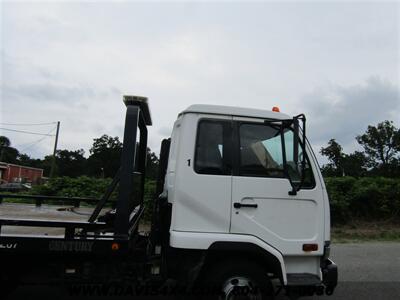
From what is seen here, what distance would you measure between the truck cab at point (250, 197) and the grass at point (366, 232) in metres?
7.65

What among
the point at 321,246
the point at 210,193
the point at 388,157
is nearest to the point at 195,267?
the point at 210,193

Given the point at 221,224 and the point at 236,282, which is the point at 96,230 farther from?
the point at 236,282

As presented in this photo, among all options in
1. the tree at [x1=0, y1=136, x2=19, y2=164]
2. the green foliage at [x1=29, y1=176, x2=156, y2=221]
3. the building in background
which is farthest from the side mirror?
the tree at [x1=0, y1=136, x2=19, y2=164]

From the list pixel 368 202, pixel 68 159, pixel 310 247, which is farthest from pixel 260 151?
pixel 68 159

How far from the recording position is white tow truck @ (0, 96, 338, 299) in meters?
3.79

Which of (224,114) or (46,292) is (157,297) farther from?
(224,114)

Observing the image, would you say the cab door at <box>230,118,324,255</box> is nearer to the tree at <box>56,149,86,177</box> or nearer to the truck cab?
the truck cab

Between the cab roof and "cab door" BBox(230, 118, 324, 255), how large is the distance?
7 cm

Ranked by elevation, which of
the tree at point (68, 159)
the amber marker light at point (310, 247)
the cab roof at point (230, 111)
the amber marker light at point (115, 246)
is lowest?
the amber marker light at point (115, 246)

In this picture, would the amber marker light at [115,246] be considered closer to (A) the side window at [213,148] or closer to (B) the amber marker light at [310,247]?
(A) the side window at [213,148]

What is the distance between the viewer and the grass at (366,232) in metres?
11.4

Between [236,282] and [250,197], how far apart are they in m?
0.93

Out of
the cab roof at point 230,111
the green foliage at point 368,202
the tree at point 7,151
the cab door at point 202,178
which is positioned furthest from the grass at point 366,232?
the tree at point 7,151

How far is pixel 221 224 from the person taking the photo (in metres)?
3.88
